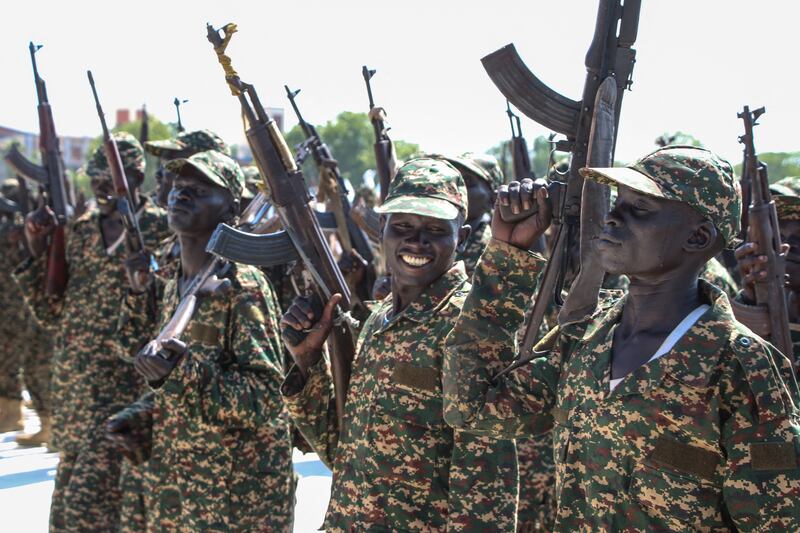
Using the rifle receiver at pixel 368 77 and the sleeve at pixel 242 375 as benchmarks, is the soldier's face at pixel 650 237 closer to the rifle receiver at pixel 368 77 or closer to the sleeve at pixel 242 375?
the sleeve at pixel 242 375

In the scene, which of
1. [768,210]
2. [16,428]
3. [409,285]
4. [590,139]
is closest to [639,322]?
[590,139]

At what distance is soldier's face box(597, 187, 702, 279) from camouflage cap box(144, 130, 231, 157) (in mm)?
4669

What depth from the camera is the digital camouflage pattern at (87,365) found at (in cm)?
622

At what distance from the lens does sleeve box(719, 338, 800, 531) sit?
2.47m

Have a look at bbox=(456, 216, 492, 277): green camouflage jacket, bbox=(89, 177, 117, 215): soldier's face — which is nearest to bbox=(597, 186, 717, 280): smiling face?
bbox=(456, 216, 492, 277): green camouflage jacket

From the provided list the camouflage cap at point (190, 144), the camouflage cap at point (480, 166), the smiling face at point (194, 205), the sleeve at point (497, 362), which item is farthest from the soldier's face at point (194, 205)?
the sleeve at point (497, 362)

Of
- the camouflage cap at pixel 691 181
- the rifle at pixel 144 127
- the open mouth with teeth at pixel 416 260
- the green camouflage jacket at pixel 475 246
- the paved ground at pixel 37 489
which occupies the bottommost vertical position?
the paved ground at pixel 37 489

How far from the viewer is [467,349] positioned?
3.17 metres

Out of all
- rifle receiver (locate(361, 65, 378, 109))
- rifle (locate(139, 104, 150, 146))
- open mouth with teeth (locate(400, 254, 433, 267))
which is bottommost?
open mouth with teeth (locate(400, 254, 433, 267))

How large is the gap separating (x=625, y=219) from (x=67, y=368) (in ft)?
16.7

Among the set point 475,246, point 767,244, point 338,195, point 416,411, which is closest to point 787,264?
point 767,244

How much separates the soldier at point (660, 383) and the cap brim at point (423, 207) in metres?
0.61

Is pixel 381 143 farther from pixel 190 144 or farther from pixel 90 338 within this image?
pixel 90 338

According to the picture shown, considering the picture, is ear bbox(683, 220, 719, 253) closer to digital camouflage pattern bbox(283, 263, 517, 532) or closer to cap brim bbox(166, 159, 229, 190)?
digital camouflage pattern bbox(283, 263, 517, 532)
